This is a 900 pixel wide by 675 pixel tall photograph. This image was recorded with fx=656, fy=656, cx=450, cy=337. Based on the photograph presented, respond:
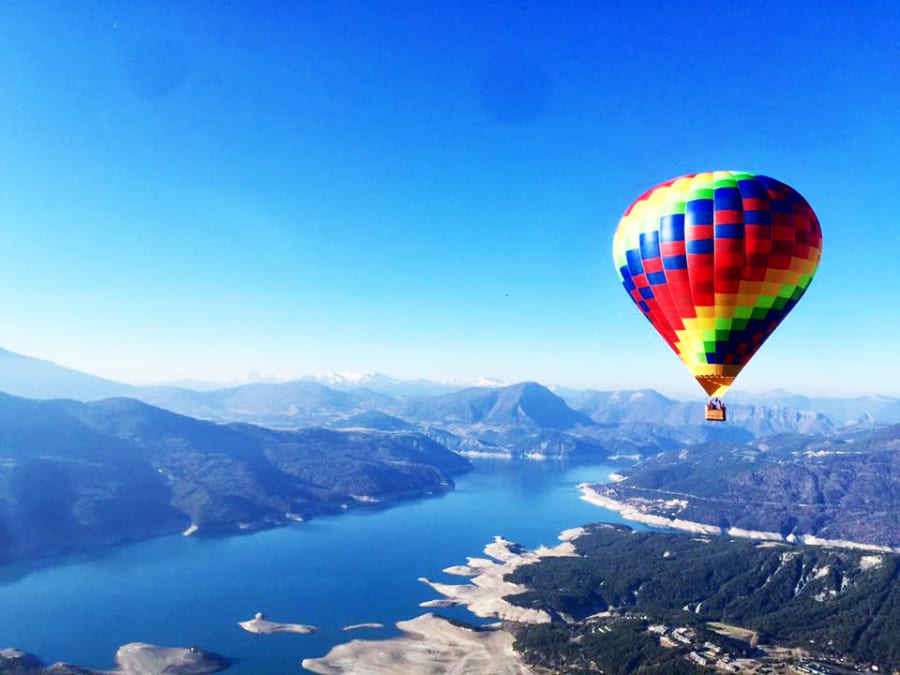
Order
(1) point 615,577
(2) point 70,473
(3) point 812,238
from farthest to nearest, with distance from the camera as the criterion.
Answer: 1. (2) point 70,473
2. (1) point 615,577
3. (3) point 812,238

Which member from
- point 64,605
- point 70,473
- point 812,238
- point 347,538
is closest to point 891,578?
point 812,238

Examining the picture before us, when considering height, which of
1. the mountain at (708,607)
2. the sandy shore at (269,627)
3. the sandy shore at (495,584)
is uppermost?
the mountain at (708,607)

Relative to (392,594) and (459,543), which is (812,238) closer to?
(392,594)

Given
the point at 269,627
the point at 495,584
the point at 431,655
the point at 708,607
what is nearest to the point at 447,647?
the point at 431,655

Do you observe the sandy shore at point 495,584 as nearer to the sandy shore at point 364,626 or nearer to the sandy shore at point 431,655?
the sandy shore at point 431,655

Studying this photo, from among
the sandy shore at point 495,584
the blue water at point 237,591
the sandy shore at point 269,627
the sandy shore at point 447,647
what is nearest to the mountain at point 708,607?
the sandy shore at point 495,584

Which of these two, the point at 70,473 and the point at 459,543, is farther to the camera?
the point at 70,473

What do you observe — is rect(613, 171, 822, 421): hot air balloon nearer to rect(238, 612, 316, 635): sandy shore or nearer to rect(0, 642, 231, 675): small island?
rect(0, 642, 231, 675): small island
